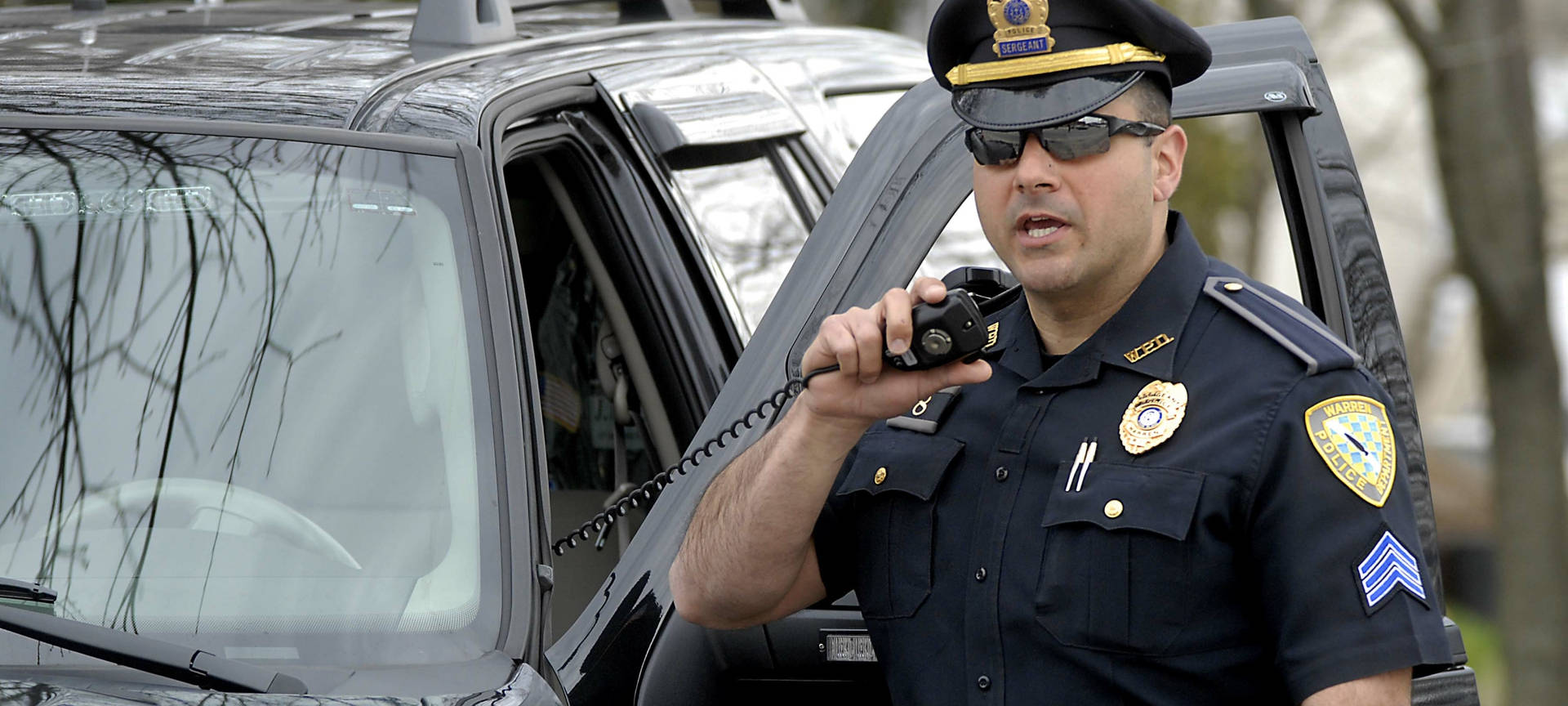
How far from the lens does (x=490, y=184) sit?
7.72 ft

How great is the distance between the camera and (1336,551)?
1915mm

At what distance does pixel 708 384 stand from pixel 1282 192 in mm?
867

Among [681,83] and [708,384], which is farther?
[681,83]

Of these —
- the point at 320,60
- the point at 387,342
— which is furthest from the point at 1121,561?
the point at 320,60

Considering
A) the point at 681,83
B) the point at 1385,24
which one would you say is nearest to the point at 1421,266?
the point at 1385,24

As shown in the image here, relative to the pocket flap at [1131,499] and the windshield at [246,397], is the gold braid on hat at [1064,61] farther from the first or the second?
the windshield at [246,397]

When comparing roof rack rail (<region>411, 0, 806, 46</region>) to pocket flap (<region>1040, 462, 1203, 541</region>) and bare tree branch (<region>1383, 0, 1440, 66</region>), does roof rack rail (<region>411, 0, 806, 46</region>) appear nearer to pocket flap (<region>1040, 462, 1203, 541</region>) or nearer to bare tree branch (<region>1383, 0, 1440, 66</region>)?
pocket flap (<region>1040, 462, 1203, 541</region>)

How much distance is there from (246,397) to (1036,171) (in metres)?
0.94

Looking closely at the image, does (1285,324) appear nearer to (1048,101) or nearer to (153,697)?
(1048,101)

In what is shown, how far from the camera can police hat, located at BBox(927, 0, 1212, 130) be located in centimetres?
213

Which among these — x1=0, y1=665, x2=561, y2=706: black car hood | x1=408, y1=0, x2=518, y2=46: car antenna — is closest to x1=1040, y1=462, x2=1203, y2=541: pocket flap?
x1=0, y1=665, x2=561, y2=706: black car hood

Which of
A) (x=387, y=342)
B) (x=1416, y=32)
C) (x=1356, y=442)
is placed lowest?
(x=1416, y=32)

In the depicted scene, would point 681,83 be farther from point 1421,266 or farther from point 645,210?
point 1421,266

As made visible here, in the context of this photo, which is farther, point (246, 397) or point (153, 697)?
point (246, 397)
